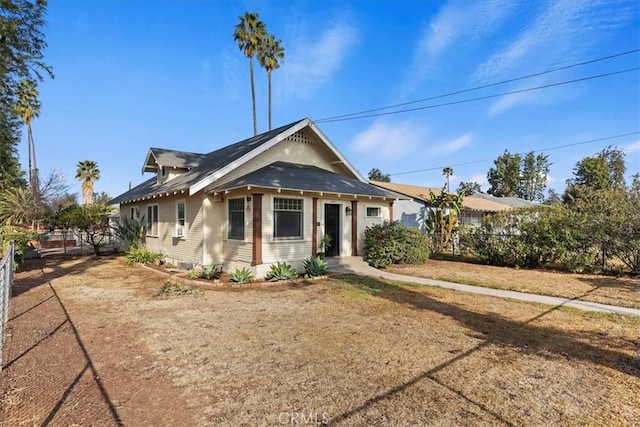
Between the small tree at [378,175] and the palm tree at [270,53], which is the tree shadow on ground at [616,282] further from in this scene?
the small tree at [378,175]

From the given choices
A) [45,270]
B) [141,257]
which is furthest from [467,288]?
[45,270]

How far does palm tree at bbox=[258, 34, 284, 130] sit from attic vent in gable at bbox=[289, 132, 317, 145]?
694 inches

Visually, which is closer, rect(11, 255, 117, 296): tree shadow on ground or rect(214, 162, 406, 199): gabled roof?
rect(11, 255, 117, 296): tree shadow on ground

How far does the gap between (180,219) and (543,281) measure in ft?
42.0

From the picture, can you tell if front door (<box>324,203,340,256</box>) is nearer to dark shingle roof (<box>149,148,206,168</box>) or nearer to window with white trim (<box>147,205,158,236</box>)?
dark shingle roof (<box>149,148,206,168</box>)

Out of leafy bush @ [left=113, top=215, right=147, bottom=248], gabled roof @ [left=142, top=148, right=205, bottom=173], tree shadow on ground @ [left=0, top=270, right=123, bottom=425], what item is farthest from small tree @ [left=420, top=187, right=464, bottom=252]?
tree shadow on ground @ [left=0, top=270, right=123, bottom=425]

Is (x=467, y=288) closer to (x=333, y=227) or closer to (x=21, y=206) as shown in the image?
(x=333, y=227)

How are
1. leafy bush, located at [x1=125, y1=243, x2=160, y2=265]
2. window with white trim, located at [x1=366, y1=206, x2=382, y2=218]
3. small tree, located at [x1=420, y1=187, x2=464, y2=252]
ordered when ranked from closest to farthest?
window with white trim, located at [x1=366, y1=206, x2=382, y2=218]
leafy bush, located at [x1=125, y1=243, x2=160, y2=265]
small tree, located at [x1=420, y1=187, x2=464, y2=252]

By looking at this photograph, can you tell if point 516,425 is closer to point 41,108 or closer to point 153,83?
point 153,83

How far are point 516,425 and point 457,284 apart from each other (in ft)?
23.6

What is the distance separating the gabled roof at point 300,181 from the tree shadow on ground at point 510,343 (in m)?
5.08

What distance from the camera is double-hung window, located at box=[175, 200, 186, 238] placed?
13.7 m

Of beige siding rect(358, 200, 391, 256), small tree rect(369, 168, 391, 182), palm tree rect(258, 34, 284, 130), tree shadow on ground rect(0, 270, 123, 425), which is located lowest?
tree shadow on ground rect(0, 270, 123, 425)

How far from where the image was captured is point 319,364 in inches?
176
